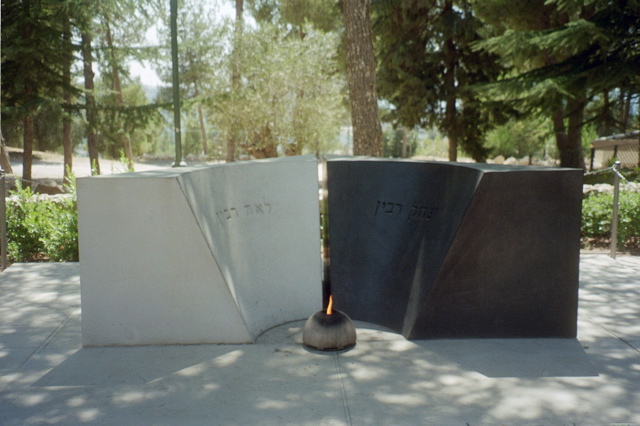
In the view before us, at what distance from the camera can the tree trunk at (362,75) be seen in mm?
10469

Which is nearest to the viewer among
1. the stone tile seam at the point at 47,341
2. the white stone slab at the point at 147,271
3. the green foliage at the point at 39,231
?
the stone tile seam at the point at 47,341

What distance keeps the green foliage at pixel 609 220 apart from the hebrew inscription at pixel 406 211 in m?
5.57

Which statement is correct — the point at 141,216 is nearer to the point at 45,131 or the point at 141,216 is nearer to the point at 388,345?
the point at 388,345

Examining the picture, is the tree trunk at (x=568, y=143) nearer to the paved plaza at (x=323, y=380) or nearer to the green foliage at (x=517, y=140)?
the paved plaza at (x=323, y=380)

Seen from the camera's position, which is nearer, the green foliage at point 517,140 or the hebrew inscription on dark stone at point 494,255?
the hebrew inscription on dark stone at point 494,255

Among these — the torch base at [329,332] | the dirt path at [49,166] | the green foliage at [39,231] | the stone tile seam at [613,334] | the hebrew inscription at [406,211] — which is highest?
the dirt path at [49,166]

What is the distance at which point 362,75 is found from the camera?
34.8ft

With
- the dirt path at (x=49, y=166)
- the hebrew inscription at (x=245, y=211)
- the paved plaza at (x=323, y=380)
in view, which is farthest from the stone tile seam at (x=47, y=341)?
the dirt path at (x=49, y=166)

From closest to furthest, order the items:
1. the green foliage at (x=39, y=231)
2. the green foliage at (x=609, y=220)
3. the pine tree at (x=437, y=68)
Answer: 1. the green foliage at (x=39, y=231)
2. the green foliage at (x=609, y=220)
3. the pine tree at (x=437, y=68)

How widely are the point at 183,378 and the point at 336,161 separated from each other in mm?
2651

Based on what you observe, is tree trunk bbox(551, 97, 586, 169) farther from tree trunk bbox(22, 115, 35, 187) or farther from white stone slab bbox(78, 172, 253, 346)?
tree trunk bbox(22, 115, 35, 187)

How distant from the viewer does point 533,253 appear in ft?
16.2

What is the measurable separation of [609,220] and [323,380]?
296 inches

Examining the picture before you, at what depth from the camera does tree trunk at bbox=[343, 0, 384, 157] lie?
10.5 m
